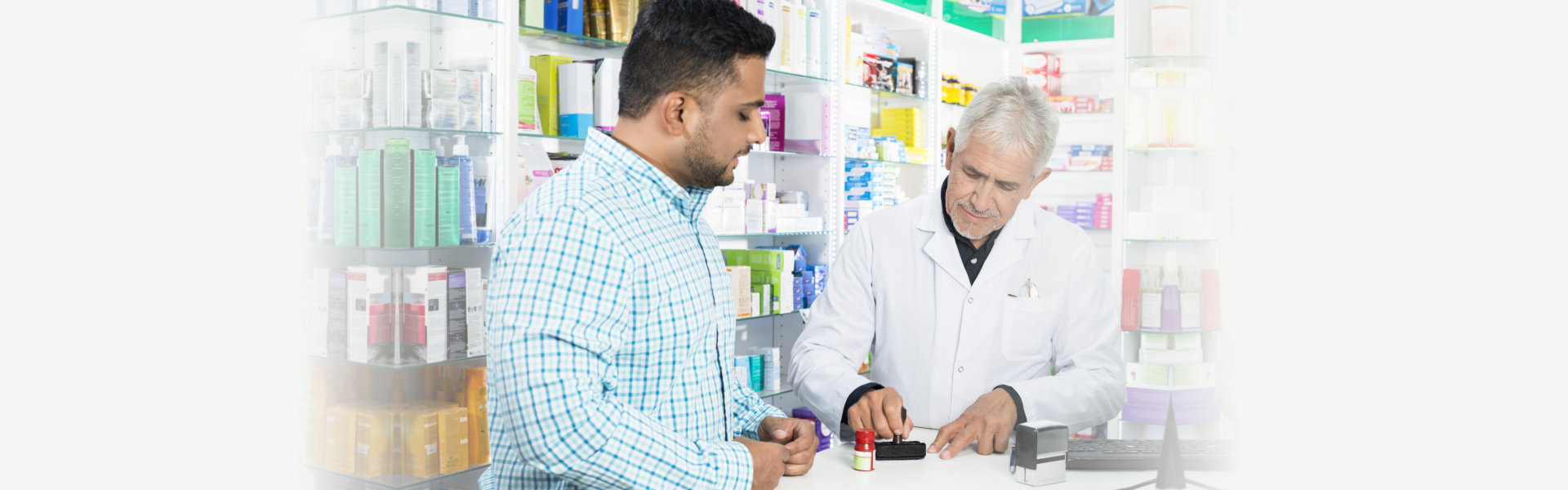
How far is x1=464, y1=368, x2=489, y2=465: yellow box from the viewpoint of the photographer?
3.33m

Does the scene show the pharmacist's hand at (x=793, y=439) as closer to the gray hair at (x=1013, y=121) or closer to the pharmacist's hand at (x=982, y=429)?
the pharmacist's hand at (x=982, y=429)

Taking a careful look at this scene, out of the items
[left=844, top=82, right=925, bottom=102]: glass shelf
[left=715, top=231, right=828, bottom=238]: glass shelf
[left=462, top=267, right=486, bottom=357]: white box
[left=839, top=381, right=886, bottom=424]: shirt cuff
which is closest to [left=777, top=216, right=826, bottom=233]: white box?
[left=715, top=231, right=828, bottom=238]: glass shelf

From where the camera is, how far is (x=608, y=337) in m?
1.29

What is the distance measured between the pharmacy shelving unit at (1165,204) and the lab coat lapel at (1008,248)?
2.12m

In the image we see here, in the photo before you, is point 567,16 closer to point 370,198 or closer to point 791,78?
point 370,198

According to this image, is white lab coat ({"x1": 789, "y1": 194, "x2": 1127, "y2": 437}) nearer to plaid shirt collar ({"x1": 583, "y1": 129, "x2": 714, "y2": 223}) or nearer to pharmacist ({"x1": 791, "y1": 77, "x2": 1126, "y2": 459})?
pharmacist ({"x1": 791, "y1": 77, "x2": 1126, "y2": 459})

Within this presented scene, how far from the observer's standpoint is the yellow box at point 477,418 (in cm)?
333

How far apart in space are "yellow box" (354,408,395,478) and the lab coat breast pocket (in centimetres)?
189

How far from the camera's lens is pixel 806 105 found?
4.84 metres

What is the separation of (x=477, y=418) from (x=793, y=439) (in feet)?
6.15

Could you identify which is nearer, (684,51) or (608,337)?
(608,337)

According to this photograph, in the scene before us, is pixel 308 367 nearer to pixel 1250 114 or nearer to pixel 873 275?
pixel 873 275

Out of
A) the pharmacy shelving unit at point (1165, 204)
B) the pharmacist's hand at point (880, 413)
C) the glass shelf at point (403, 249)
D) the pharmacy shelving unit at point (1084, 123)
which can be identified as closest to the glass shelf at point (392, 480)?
the glass shelf at point (403, 249)

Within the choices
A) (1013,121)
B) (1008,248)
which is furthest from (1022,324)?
(1013,121)
